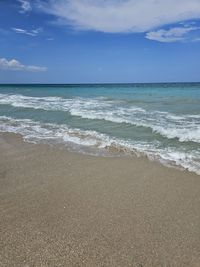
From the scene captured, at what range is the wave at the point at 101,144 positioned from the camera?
6777mm

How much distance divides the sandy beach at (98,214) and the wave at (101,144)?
0.65 metres

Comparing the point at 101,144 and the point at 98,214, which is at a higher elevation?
the point at 101,144

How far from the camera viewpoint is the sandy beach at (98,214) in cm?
326

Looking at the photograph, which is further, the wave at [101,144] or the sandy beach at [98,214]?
the wave at [101,144]

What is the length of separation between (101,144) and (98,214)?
4.29 m

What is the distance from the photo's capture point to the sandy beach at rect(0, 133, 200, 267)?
3.26m

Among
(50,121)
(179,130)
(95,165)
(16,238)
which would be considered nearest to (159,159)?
(95,165)

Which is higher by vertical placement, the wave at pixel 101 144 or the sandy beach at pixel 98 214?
the wave at pixel 101 144

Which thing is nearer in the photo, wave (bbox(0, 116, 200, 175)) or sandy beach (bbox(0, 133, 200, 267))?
sandy beach (bbox(0, 133, 200, 267))

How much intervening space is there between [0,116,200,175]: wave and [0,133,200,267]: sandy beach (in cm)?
65

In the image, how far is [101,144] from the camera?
8359 mm

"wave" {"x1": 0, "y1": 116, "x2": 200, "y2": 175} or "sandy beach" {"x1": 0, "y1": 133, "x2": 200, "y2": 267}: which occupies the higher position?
"wave" {"x1": 0, "y1": 116, "x2": 200, "y2": 175}

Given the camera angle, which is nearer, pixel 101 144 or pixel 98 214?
pixel 98 214

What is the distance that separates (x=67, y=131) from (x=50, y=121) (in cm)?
288
